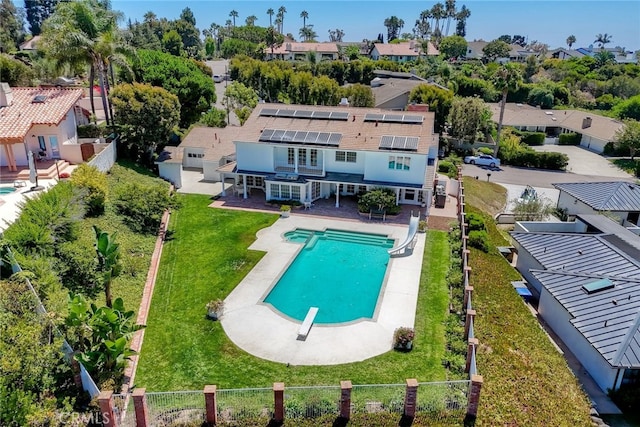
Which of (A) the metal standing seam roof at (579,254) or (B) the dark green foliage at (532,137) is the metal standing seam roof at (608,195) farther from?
(B) the dark green foliage at (532,137)

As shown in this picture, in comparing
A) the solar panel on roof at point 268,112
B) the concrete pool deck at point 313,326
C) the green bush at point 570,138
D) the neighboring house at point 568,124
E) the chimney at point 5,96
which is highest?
the chimney at point 5,96

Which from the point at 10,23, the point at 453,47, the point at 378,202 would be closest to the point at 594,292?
the point at 378,202

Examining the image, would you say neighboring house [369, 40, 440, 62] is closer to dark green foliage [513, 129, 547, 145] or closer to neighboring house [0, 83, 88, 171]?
dark green foliage [513, 129, 547, 145]

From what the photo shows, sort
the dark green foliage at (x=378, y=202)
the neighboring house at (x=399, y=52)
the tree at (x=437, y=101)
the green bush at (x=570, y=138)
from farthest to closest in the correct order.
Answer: the neighboring house at (x=399, y=52) → the green bush at (x=570, y=138) → the tree at (x=437, y=101) → the dark green foliage at (x=378, y=202)

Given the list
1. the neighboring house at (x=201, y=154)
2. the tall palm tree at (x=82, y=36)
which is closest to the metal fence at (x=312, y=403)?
the neighboring house at (x=201, y=154)

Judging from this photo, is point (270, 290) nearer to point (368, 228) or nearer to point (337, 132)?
point (368, 228)

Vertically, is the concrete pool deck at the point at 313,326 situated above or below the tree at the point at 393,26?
below

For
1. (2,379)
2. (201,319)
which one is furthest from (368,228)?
(2,379)
